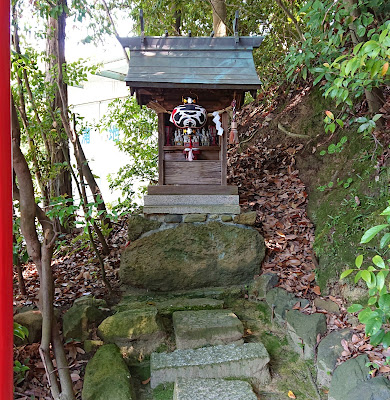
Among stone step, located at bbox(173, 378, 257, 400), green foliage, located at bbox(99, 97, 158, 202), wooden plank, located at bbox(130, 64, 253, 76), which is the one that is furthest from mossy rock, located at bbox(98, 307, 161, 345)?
green foliage, located at bbox(99, 97, 158, 202)

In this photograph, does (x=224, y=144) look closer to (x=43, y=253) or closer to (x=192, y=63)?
(x=192, y=63)

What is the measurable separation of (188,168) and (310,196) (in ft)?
6.11

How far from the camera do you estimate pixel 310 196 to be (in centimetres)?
529

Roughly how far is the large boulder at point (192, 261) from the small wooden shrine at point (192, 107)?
46 cm

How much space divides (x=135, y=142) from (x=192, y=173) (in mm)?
2967

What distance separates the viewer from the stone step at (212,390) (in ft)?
9.64

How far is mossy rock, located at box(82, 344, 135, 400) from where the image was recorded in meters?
2.96

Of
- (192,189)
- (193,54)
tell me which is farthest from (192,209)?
(193,54)

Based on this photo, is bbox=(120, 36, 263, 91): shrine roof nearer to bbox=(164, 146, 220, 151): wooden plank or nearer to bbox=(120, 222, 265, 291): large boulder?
bbox=(164, 146, 220, 151): wooden plank

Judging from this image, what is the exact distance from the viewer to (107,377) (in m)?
3.12

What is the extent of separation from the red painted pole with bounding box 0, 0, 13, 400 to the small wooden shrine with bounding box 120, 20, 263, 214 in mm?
3719

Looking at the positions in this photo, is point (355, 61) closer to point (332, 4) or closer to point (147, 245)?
point (332, 4)

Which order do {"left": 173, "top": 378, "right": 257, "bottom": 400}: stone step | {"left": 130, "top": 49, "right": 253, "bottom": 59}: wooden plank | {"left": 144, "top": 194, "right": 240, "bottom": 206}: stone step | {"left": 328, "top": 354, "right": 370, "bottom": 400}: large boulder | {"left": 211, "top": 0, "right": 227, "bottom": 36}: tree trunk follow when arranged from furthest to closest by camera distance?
{"left": 211, "top": 0, "right": 227, "bottom": 36}: tree trunk → {"left": 144, "top": 194, "right": 240, "bottom": 206}: stone step → {"left": 130, "top": 49, "right": 253, "bottom": 59}: wooden plank → {"left": 173, "top": 378, "right": 257, "bottom": 400}: stone step → {"left": 328, "top": 354, "right": 370, "bottom": 400}: large boulder

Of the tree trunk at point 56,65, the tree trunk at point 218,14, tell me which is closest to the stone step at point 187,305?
the tree trunk at point 56,65
